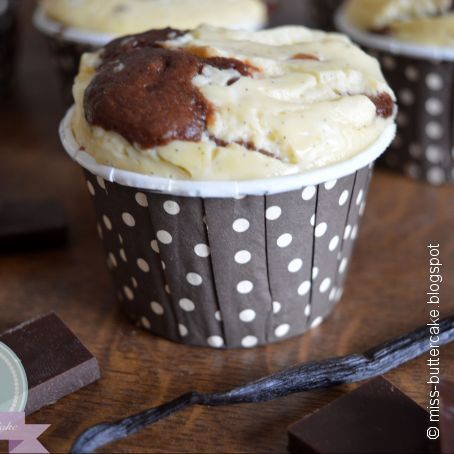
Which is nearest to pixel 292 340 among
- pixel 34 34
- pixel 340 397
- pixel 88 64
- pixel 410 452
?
pixel 340 397

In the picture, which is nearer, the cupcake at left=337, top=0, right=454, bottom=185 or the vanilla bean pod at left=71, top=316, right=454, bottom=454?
the vanilla bean pod at left=71, top=316, right=454, bottom=454

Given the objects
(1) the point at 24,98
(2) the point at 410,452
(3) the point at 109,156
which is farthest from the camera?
(1) the point at 24,98

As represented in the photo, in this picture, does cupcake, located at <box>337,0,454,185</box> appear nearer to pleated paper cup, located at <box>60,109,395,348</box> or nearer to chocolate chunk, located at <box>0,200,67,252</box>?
pleated paper cup, located at <box>60,109,395,348</box>

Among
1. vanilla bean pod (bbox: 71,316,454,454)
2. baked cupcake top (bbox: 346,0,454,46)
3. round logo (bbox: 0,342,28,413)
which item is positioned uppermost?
baked cupcake top (bbox: 346,0,454,46)

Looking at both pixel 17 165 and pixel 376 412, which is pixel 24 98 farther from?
pixel 376 412

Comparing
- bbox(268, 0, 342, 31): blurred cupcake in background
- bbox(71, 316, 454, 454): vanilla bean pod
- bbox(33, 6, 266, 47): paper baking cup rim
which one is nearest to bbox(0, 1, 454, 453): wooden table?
bbox(71, 316, 454, 454): vanilla bean pod
